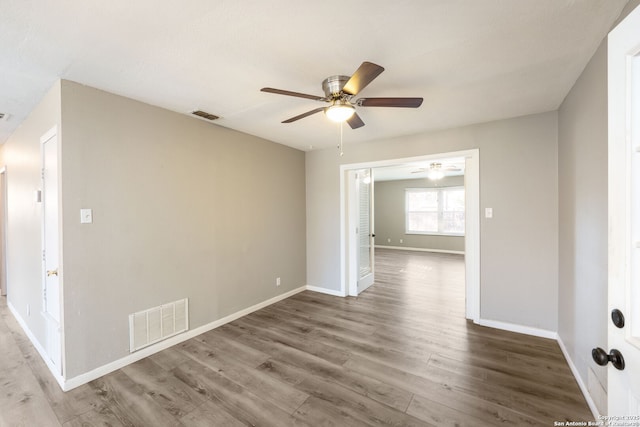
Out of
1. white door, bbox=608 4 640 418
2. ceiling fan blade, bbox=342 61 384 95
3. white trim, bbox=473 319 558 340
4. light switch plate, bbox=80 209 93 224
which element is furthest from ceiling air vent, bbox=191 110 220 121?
white trim, bbox=473 319 558 340

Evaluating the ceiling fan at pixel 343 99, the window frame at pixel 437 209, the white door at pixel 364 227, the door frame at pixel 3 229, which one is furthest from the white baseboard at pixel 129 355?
the window frame at pixel 437 209

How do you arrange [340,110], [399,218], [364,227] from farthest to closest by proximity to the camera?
[399,218]
[364,227]
[340,110]

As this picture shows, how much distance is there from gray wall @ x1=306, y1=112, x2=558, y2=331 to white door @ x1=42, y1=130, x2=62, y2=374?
408 centimetres

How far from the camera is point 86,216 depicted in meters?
2.25

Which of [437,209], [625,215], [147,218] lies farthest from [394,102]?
[437,209]

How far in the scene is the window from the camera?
850cm

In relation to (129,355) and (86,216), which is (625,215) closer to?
(86,216)

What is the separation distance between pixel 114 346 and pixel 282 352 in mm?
1537

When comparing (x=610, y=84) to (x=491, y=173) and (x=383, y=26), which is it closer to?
(x=383, y=26)

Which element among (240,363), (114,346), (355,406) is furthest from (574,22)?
(114,346)

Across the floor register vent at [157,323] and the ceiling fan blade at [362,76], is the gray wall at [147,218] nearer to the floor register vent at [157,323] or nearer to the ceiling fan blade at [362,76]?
the floor register vent at [157,323]

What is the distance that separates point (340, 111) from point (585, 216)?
2.03 m

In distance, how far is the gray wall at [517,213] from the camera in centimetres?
292

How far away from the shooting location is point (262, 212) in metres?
3.98
